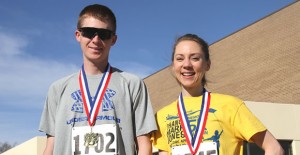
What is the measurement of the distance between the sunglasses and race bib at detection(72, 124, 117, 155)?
0.70 meters

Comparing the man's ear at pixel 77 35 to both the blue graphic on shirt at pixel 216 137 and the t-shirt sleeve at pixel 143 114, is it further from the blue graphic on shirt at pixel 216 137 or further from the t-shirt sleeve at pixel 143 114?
the blue graphic on shirt at pixel 216 137

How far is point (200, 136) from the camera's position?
12.6ft

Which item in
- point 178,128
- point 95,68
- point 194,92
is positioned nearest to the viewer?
point 95,68

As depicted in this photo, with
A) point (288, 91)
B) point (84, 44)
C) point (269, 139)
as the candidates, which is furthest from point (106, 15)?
point (288, 91)

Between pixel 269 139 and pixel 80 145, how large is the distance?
148cm

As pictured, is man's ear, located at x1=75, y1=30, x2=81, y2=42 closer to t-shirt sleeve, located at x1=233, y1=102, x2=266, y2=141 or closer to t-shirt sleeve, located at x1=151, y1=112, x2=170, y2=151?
t-shirt sleeve, located at x1=151, y1=112, x2=170, y2=151

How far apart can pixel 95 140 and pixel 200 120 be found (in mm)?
881

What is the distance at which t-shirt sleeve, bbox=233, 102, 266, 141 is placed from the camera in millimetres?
3742

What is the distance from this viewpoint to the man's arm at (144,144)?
3.57 meters

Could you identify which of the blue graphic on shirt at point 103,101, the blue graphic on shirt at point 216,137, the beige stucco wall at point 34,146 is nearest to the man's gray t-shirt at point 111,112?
the blue graphic on shirt at point 103,101

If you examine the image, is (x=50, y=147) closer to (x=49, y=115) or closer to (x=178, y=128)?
(x=49, y=115)

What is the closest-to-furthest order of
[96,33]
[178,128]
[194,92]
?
[96,33] < [178,128] < [194,92]

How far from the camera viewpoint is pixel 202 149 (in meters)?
3.81

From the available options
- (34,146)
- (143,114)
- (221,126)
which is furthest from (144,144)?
(34,146)
